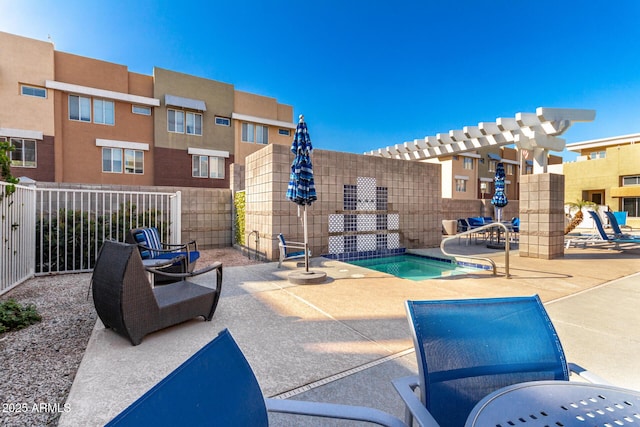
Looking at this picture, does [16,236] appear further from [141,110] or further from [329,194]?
[141,110]

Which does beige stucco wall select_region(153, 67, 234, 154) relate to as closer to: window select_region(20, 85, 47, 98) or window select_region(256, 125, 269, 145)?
window select_region(256, 125, 269, 145)

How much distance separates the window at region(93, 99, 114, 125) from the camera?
1519 cm

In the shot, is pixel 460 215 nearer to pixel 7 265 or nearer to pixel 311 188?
pixel 311 188

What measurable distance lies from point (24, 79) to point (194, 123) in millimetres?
7353

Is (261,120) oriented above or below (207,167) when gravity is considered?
above

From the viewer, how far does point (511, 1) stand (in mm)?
11352

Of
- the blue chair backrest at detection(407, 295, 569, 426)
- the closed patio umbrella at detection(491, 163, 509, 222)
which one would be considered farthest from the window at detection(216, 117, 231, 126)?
the blue chair backrest at detection(407, 295, 569, 426)

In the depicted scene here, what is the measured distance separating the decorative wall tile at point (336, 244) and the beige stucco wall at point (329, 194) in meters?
0.16

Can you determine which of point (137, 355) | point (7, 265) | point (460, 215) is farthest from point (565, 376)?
point (460, 215)

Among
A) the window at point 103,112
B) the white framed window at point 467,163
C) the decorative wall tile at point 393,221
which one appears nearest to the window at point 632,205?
the white framed window at point 467,163

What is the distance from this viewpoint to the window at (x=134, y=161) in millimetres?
15781

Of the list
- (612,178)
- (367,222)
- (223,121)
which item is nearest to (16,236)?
(367,222)

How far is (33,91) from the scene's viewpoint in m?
13.8

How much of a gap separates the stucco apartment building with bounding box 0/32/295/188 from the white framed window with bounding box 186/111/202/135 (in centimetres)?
6
